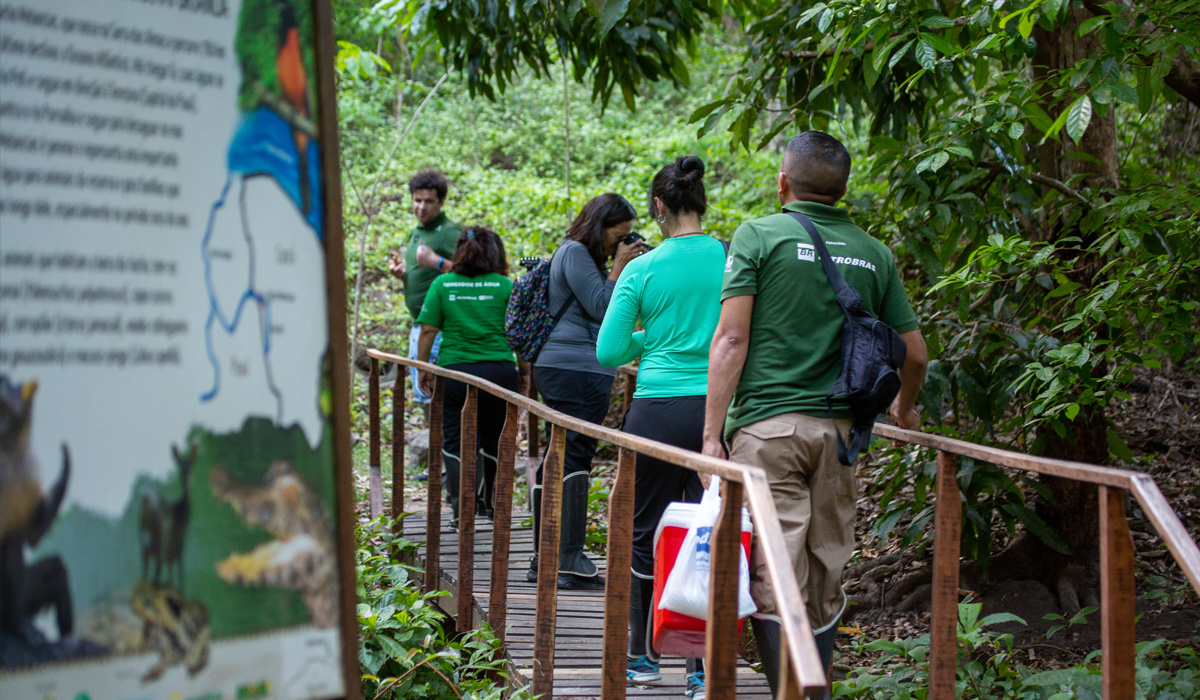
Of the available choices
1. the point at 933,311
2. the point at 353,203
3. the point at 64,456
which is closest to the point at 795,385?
the point at 64,456

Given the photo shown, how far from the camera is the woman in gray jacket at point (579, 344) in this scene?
4133 millimetres

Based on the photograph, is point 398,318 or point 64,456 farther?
point 398,318

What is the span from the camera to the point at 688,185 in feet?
11.1

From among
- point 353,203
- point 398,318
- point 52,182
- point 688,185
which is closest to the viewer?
point 52,182

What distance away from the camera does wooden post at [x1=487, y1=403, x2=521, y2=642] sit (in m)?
3.87

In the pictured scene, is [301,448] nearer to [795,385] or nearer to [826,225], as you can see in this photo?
[795,385]

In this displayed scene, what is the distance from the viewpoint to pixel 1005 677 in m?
3.77

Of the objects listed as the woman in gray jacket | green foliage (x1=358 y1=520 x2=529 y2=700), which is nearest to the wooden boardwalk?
green foliage (x1=358 y1=520 x2=529 y2=700)

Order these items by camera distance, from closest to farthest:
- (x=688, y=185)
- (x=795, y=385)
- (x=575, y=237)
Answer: (x=795, y=385) → (x=688, y=185) → (x=575, y=237)

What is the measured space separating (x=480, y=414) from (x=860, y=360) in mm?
2999

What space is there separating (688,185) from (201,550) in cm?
234

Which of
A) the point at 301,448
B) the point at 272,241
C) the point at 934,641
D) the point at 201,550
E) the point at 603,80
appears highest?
the point at 603,80

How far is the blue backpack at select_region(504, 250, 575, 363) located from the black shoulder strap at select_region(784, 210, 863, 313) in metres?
1.72

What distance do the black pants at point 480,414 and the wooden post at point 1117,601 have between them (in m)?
3.46
